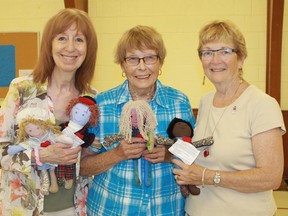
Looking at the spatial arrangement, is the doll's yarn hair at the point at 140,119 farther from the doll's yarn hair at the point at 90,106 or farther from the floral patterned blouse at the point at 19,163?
the floral patterned blouse at the point at 19,163

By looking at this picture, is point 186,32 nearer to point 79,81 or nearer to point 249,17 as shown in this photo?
point 249,17

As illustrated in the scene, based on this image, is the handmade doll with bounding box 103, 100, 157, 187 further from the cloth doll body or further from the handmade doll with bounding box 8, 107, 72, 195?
the handmade doll with bounding box 8, 107, 72, 195

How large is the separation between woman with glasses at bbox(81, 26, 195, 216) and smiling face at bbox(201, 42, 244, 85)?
241 millimetres

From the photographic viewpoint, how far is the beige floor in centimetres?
364

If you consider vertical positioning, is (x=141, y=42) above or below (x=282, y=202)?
above

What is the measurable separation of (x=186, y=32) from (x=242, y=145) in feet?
11.0

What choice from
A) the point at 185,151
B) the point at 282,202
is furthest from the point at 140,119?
the point at 282,202

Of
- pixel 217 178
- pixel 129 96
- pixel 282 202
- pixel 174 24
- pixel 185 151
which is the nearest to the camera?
pixel 217 178

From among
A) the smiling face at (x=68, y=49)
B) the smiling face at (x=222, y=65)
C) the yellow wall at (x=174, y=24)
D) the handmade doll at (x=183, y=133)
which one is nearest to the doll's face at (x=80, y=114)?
the smiling face at (x=68, y=49)

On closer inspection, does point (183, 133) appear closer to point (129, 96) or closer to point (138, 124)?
point (138, 124)

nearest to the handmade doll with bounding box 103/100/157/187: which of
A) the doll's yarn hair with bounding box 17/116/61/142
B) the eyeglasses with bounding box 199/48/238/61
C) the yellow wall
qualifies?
the doll's yarn hair with bounding box 17/116/61/142

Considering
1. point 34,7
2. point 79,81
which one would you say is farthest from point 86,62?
point 34,7

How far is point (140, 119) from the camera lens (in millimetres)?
1758

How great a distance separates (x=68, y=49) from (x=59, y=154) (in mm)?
520
